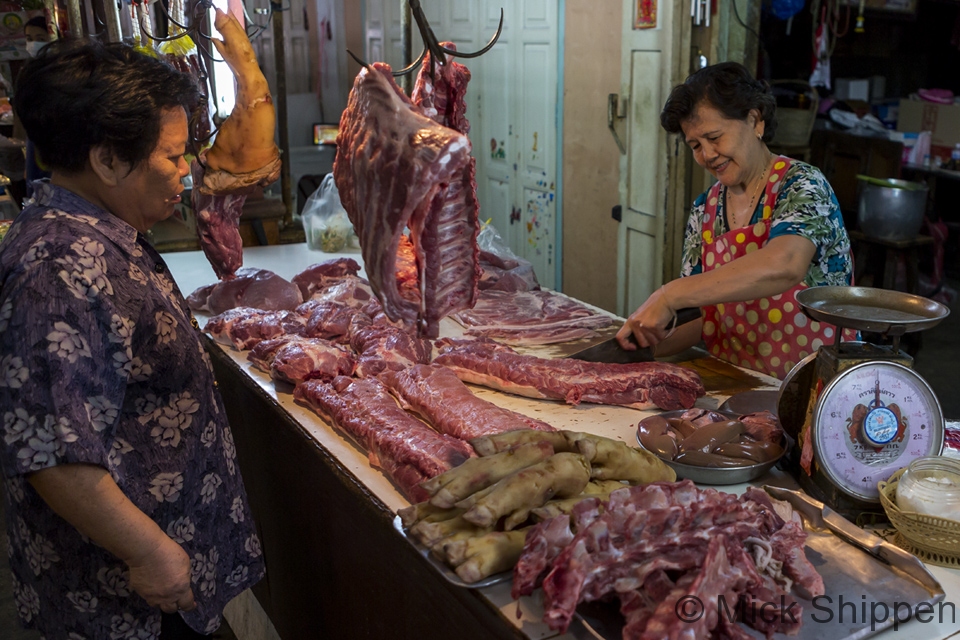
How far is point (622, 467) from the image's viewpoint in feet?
6.09

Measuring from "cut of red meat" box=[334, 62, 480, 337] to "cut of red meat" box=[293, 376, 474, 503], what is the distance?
29 cm

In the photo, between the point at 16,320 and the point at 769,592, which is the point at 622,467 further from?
the point at 16,320

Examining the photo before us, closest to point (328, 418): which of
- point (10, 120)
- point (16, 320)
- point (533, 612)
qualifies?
point (16, 320)

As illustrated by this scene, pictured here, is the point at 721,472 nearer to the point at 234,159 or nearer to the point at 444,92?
the point at 444,92

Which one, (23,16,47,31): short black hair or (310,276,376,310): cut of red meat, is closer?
(310,276,376,310): cut of red meat

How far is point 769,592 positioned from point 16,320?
1.54m

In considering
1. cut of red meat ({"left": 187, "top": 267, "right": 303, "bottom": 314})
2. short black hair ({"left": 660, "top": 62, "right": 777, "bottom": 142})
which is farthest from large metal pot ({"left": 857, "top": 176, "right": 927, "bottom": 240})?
cut of red meat ({"left": 187, "top": 267, "right": 303, "bottom": 314})

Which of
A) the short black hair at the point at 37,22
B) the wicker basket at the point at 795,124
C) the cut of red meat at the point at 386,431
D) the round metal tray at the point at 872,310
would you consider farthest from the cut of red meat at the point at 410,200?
the short black hair at the point at 37,22

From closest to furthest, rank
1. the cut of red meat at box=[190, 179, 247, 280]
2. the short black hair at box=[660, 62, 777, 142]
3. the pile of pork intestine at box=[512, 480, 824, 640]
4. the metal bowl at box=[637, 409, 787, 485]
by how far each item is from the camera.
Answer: the pile of pork intestine at box=[512, 480, 824, 640], the metal bowl at box=[637, 409, 787, 485], the short black hair at box=[660, 62, 777, 142], the cut of red meat at box=[190, 179, 247, 280]

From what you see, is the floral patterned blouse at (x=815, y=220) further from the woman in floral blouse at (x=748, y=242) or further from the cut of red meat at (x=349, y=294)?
the cut of red meat at (x=349, y=294)

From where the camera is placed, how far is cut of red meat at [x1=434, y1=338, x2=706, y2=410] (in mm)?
2535

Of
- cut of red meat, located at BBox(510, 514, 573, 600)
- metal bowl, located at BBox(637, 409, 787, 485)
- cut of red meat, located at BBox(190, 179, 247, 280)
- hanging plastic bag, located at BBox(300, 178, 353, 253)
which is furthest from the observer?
hanging plastic bag, located at BBox(300, 178, 353, 253)

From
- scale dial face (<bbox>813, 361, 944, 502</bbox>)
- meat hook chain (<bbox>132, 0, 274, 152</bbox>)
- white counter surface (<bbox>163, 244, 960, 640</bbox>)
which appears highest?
meat hook chain (<bbox>132, 0, 274, 152</bbox>)

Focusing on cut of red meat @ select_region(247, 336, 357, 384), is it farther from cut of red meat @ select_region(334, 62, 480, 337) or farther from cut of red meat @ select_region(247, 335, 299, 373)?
cut of red meat @ select_region(334, 62, 480, 337)
